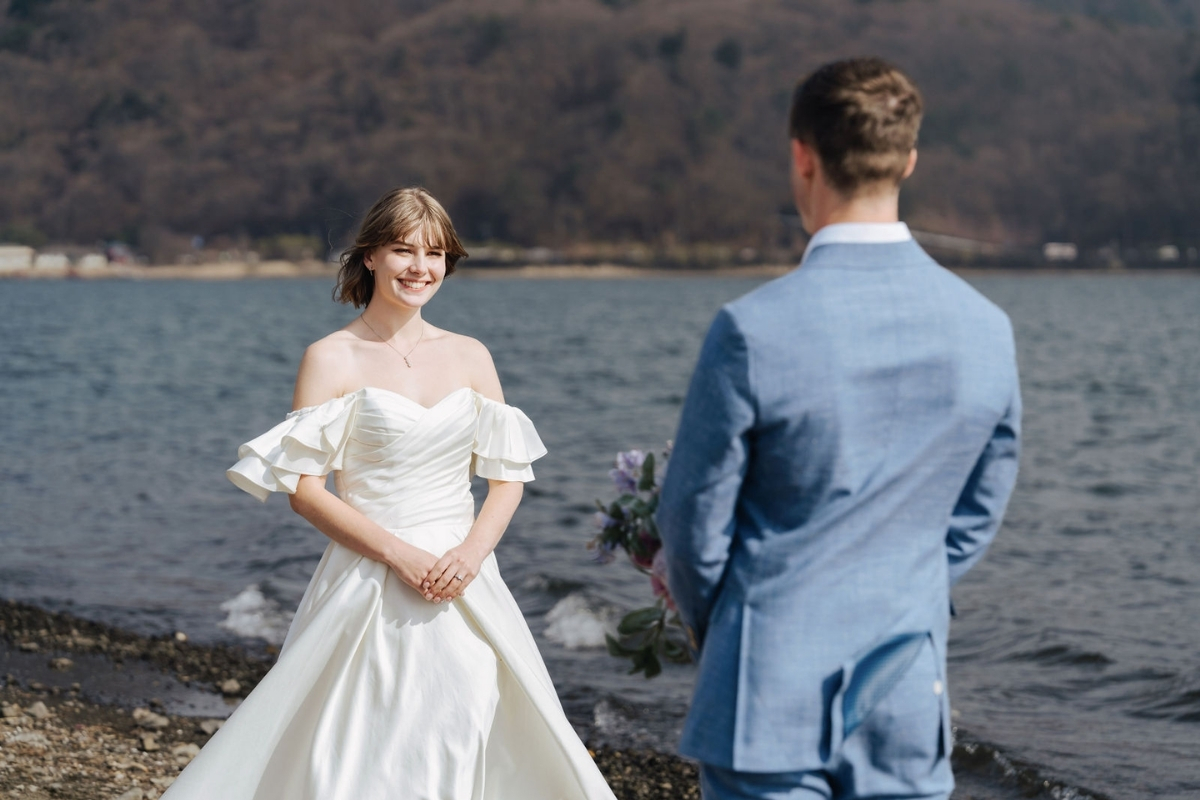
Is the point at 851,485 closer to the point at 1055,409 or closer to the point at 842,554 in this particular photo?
the point at 842,554

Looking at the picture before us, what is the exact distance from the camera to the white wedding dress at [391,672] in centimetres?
349

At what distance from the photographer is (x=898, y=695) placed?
219 cm

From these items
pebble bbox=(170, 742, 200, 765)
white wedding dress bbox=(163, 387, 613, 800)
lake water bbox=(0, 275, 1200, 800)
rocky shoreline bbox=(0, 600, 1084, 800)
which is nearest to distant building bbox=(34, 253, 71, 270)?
lake water bbox=(0, 275, 1200, 800)

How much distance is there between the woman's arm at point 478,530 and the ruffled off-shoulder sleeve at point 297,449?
Result: 0.41 meters

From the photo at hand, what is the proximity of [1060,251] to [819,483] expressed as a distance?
155 m

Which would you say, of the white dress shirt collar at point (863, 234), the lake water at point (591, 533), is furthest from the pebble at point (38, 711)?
the white dress shirt collar at point (863, 234)

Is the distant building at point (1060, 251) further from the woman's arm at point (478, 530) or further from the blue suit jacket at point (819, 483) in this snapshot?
the blue suit jacket at point (819, 483)

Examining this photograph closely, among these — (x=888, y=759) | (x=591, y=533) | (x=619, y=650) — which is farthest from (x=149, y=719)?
(x=888, y=759)

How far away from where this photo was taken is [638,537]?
3.67 metres

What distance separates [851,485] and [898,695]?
1.21ft

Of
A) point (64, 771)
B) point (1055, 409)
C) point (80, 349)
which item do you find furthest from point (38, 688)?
point (80, 349)

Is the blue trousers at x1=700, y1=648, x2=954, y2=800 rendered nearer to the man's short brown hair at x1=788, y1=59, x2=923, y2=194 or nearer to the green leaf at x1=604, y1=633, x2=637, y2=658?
the man's short brown hair at x1=788, y1=59, x2=923, y2=194

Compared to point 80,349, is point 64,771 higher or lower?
higher

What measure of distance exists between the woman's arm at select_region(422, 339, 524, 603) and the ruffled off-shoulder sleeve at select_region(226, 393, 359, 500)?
41cm
